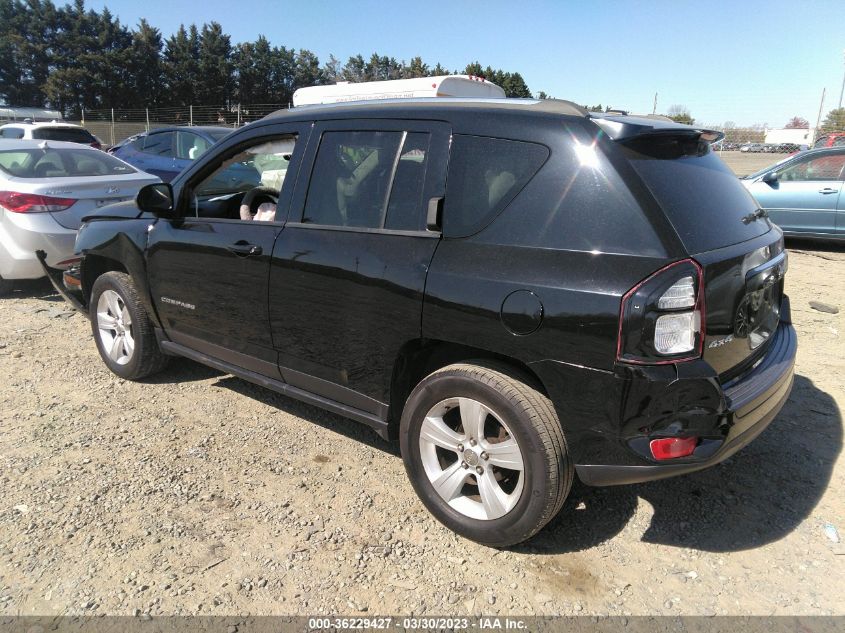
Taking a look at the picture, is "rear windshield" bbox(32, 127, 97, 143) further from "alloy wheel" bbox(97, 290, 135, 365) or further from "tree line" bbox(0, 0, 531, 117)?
"tree line" bbox(0, 0, 531, 117)

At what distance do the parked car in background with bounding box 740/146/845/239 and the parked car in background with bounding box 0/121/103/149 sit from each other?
48.2 ft

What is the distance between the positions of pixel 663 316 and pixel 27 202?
611cm

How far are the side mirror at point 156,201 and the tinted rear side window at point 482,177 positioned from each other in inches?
80.8

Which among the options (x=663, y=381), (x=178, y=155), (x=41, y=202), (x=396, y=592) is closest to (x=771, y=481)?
(x=663, y=381)

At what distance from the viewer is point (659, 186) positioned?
2.25 metres

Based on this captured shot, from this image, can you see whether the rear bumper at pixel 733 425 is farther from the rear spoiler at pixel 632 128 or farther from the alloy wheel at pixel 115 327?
the alloy wheel at pixel 115 327

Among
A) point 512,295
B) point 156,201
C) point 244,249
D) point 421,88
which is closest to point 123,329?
point 156,201

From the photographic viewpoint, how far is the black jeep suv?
2.12 metres

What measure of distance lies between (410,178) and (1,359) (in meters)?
4.05

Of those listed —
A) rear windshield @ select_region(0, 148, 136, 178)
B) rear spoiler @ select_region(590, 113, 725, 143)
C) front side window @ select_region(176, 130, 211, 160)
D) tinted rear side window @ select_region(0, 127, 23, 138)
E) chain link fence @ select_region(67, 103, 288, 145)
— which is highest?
chain link fence @ select_region(67, 103, 288, 145)

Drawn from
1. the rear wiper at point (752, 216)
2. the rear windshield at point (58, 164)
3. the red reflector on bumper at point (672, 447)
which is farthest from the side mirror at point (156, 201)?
the rear windshield at point (58, 164)

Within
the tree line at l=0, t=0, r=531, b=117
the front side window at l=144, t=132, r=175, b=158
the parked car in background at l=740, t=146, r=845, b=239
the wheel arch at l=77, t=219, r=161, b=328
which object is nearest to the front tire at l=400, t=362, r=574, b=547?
the wheel arch at l=77, t=219, r=161, b=328

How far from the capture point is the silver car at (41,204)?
5.76 metres

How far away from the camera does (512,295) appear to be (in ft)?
7.50
